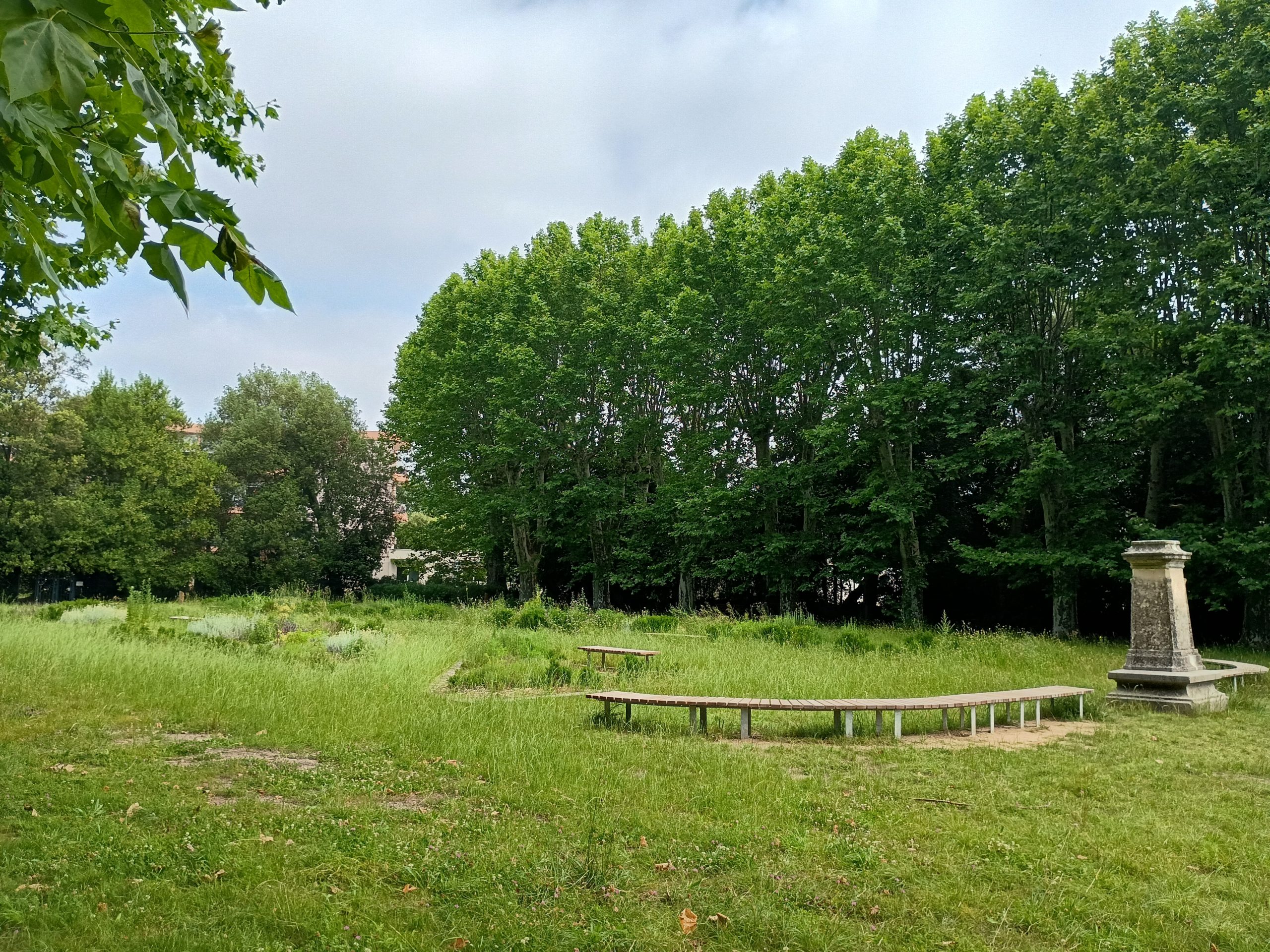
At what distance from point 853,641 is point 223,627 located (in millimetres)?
11563

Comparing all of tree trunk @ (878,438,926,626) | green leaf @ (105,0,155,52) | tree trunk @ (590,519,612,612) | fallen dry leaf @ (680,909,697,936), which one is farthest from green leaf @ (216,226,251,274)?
tree trunk @ (590,519,612,612)

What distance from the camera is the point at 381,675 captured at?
1081 centimetres

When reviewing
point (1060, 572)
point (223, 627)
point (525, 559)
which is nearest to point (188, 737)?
point (223, 627)

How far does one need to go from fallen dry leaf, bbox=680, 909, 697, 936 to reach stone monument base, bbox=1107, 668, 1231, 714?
8444 mm

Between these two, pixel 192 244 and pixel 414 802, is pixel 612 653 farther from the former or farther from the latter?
pixel 192 244

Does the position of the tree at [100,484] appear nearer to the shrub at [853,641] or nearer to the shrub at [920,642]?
the shrub at [853,641]

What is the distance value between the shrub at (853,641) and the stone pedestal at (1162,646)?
471cm

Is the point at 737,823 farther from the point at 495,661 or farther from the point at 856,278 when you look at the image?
the point at 856,278

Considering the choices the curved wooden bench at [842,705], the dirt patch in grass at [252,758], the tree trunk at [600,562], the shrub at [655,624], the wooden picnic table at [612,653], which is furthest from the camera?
the tree trunk at [600,562]

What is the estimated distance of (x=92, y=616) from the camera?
58.7 ft

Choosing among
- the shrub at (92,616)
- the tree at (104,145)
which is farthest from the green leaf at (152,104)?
the shrub at (92,616)

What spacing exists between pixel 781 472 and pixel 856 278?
5.85 meters

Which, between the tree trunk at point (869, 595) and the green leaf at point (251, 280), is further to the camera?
the tree trunk at point (869, 595)

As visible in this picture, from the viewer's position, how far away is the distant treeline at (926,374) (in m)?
17.2
